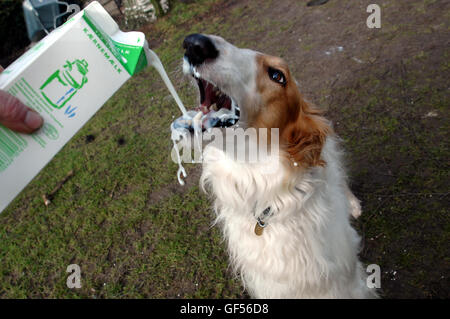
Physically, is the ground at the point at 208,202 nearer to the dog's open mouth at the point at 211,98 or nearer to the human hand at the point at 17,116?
the dog's open mouth at the point at 211,98

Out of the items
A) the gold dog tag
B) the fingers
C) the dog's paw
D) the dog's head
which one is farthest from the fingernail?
the dog's paw

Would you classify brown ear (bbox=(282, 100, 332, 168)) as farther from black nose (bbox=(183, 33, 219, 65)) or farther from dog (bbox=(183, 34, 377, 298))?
black nose (bbox=(183, 33, 219, 65))

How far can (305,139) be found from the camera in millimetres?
2176

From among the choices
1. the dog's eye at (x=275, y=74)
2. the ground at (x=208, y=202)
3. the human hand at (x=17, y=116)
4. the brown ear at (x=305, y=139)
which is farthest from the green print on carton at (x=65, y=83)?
the brown ear at (x=305, y=139)

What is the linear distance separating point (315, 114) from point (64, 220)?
356 cm

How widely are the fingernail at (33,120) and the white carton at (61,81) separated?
3cm

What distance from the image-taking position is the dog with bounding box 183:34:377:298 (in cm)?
199

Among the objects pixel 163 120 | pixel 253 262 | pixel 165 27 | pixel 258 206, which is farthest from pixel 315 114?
pixel 165 27

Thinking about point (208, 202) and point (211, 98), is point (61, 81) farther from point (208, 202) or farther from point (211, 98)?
point (208, 202)

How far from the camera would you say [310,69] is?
4922 mm

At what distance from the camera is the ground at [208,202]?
3041 millimetres

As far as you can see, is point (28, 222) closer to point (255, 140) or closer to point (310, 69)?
point (255, 140)

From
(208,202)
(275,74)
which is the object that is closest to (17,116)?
(275,74)

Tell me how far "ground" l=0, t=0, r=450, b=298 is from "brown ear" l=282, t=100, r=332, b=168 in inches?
37.5
